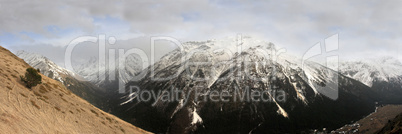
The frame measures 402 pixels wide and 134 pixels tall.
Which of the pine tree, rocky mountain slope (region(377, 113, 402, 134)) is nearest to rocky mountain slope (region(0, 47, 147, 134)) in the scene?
the pine tree

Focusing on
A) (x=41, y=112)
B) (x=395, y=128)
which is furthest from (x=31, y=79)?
(x=395, y=128)

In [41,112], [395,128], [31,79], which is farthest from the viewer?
[395,128]

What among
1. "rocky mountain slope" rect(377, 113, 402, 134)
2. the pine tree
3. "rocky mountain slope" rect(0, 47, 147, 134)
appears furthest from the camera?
"rocky mountain slope" rect(377, 113, 402, 134)

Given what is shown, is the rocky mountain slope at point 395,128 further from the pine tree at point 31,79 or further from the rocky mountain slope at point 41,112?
the pine tree at point 31,79

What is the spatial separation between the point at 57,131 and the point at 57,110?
11.8 meters

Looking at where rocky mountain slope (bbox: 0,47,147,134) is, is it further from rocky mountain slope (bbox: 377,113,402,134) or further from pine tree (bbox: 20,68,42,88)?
rocky mountain slope (bbox: 377,113,402,134)

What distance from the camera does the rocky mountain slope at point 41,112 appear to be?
135 ft

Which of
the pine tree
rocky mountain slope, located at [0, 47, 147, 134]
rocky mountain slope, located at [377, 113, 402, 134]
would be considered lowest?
rocky mountain slope, located at [377, 113, 402, 134]

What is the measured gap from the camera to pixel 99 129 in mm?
61938

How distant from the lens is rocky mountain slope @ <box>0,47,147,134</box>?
41250 millimetres

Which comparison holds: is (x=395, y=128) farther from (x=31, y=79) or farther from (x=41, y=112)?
(x=31, y=79)

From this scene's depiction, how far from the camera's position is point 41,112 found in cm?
4988

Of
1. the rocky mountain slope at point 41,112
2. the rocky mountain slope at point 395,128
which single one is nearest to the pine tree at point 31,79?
the rocky mountain slope at point 41,112

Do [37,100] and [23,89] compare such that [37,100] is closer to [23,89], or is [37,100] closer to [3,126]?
[23,89]
